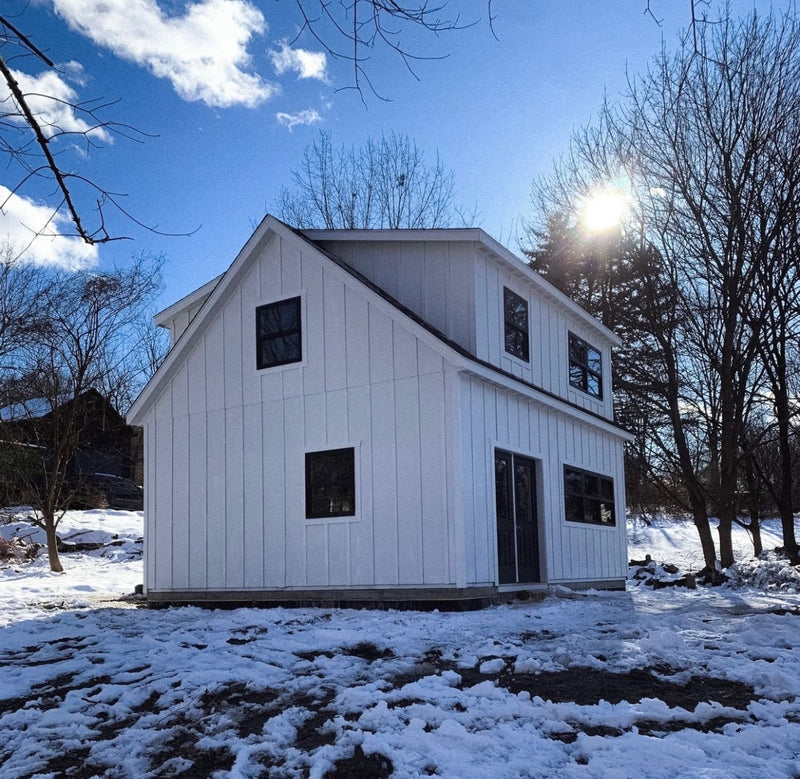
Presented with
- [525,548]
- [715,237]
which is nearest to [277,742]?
[525,548]

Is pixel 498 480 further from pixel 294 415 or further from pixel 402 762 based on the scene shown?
pixel 402 762

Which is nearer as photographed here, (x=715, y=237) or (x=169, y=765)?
(x=169, y=765)

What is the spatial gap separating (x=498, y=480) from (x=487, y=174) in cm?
617

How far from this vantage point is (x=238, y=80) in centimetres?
392

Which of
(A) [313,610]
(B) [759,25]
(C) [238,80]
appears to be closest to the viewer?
(C) [238,80]

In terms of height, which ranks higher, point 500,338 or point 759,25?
point 759,25

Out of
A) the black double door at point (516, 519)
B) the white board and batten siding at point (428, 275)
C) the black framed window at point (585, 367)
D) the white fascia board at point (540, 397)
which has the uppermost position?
the white board and batten siding at point (428, 275)

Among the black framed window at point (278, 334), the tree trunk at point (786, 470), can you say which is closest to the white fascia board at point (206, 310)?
the black framed window at point (278, 334)

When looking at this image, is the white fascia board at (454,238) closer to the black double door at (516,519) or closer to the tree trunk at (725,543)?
the black double door at (516,519)

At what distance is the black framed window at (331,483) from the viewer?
37.0ft

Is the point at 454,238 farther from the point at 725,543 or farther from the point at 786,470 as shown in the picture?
the point at 725,543

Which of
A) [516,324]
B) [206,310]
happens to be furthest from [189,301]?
[516,324]

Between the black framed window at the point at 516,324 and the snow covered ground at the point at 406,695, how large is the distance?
189 inches

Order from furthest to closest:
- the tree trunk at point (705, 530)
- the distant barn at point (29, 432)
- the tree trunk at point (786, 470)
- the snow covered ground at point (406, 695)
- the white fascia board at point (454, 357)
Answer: the tree trunk at point (705, 530), the tree trunk at point (786, 470), the distant barn at point (29, 432), the white fascia board at point (454, 357), the snow covered ground at point (406, 695)
